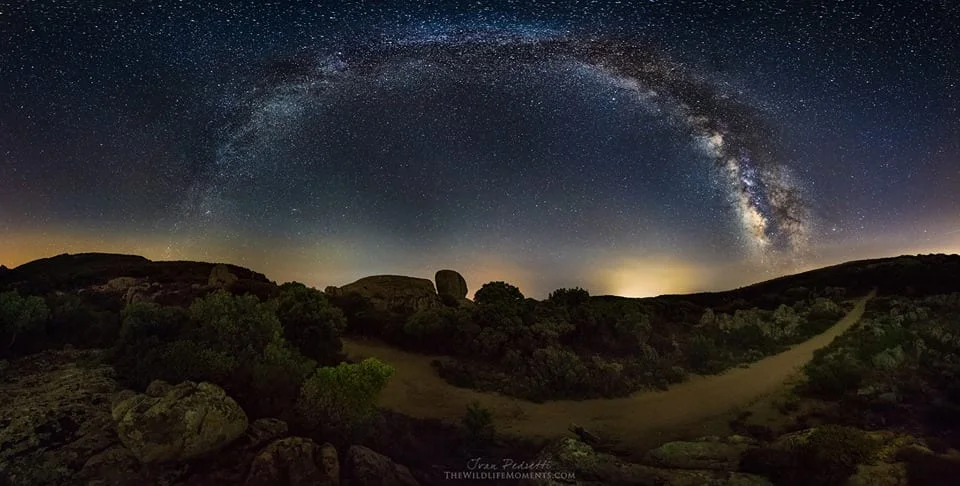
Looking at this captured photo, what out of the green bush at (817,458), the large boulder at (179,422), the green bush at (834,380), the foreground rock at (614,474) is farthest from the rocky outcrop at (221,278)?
the green bush at (834,380)

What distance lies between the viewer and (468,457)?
13594 millimetres

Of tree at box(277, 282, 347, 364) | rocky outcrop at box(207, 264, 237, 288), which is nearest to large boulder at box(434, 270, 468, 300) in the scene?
rocky outcrop at box(207, 264, 237, 288)

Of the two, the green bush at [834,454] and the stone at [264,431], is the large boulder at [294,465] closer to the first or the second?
the stone at [264,431]

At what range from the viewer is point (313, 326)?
21438mm

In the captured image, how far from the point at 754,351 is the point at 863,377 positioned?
7656 mm

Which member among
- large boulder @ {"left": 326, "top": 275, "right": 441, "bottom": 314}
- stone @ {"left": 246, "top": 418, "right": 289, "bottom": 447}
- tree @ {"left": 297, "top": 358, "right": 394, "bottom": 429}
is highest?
large boulder @ {"left": 326, "top": 275, "right": 441, "bottom": 314}

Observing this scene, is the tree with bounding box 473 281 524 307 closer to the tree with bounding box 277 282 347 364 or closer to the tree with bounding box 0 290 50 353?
the tree with bounding box 277 282 347 364

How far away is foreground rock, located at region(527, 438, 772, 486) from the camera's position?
10.9 metres

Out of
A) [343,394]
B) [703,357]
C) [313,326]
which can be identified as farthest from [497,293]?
[343,394]

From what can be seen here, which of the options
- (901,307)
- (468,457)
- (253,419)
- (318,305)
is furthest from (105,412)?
(901,307)

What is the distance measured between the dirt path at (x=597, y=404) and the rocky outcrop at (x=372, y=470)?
18.5ft

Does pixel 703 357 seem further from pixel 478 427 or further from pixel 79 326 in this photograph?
pixel 79 326

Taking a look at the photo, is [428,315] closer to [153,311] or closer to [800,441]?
[153,311]

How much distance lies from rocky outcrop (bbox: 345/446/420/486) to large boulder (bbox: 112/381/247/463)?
2.65m
